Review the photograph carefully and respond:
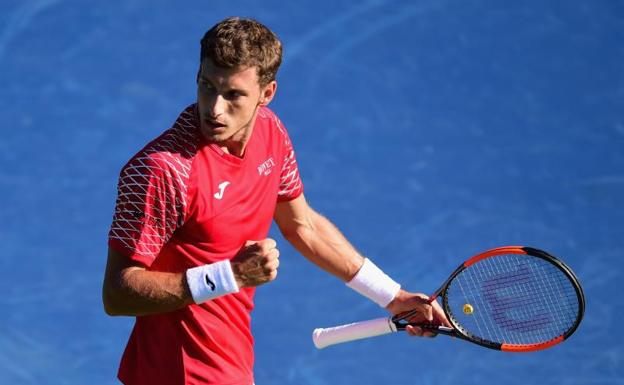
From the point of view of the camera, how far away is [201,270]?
4293mm

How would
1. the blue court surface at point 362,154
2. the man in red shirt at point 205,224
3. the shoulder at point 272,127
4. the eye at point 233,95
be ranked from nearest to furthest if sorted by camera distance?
the man in red shirt at point 205,224 < the eye at point 233,95 < the shoulder at point 272,127 < the blue court surface at point 362,154

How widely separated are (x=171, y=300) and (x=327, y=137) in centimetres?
516

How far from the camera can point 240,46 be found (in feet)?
14.4

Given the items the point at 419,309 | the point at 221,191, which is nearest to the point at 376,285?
the point at 419,309

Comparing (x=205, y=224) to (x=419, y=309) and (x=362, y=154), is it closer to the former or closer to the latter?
(x=419, y=309)

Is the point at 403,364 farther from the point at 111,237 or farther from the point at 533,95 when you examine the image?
the point at 111,237

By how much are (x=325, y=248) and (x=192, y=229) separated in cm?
91

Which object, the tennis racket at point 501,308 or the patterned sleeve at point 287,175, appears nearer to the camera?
the patterned sleeve at point 287,175

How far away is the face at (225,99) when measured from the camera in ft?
14.3

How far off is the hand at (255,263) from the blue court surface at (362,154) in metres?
3.46

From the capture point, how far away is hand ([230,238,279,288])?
4.16 metres

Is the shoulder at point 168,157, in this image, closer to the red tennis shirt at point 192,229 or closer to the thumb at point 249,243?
the red tennis shirt at point 192,229

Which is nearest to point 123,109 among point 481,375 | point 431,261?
point 431,261

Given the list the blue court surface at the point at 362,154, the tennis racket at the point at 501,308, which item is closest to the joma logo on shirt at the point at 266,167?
the tennis racket at the point at 501,308
